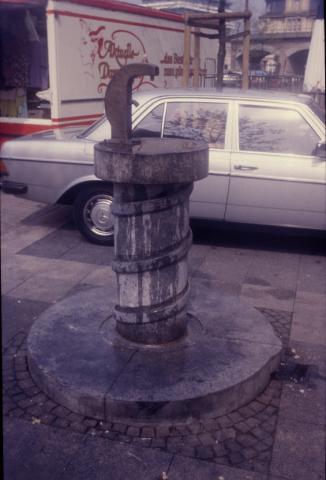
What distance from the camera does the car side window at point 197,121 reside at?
19.1 feet

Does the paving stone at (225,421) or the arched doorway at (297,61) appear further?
the arched doorway at (297,61)

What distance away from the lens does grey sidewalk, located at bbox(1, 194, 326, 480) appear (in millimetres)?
2803

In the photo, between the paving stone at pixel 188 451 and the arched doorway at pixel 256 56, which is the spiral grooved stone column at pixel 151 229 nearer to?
the paving stone at pixel 188 451

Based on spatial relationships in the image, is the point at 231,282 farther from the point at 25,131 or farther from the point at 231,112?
the point at 25,131

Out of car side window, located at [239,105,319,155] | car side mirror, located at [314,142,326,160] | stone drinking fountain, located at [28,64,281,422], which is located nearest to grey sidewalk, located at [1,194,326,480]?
stone drinking fountain, located at [28,64,281,422]

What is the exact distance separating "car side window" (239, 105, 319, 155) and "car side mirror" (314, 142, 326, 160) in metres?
0.09

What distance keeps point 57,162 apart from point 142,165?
319 centimetres

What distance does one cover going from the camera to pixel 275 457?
289 centimetres

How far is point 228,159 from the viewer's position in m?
5.70

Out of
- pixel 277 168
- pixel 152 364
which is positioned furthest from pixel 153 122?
pixel 152 364

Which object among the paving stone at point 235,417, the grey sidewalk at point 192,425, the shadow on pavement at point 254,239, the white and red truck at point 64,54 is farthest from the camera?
the white and red truck at point 64,54

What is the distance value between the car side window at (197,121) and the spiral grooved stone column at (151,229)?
6.84 ft

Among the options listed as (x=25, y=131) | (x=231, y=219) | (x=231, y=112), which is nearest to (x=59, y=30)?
(x=25, y=131)

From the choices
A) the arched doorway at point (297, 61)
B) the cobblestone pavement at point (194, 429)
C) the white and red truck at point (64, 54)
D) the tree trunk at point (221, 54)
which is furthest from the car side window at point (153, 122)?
the arched doorway at point (297, 61)
